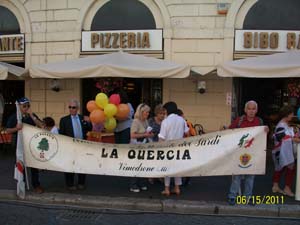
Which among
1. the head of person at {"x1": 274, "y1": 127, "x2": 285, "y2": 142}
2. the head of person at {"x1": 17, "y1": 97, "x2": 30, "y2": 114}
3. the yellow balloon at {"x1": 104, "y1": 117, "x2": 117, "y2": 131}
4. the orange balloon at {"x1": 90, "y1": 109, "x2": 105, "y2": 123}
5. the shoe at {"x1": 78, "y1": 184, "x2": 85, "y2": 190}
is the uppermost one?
the head of person at {"x1": 17, "y1": 97, "x2": 30, "y2": 114}

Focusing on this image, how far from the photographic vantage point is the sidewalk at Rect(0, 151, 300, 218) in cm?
575

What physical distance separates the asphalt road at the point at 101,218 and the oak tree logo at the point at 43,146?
0.85 metres

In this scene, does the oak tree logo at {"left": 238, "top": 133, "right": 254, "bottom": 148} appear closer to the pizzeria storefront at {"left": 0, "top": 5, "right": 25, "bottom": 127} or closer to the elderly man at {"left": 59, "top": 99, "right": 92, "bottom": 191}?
the elderly man at {"left": 59, "top": 99, "right": 92, "bottom": 191}

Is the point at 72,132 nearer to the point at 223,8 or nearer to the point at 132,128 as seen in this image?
the point at 132,128

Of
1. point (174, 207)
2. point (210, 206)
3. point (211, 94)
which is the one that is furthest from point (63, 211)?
point (211, 94)

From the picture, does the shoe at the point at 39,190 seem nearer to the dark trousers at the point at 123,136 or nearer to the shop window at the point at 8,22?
the dark trousers at the point at 123,136

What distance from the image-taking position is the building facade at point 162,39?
1033cm

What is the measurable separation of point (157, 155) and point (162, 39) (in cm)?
521

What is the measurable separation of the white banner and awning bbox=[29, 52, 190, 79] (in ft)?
8.27

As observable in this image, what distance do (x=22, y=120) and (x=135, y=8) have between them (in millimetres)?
5716

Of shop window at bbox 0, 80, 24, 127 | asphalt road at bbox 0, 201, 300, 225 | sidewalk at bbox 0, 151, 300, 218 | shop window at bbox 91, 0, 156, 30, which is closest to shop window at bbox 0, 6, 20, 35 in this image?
shop window at bbox 0, 80, 24, 127

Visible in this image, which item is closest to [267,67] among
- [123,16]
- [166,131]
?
[166,131]

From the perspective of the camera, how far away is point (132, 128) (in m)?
6.54

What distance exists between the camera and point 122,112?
6555mm
